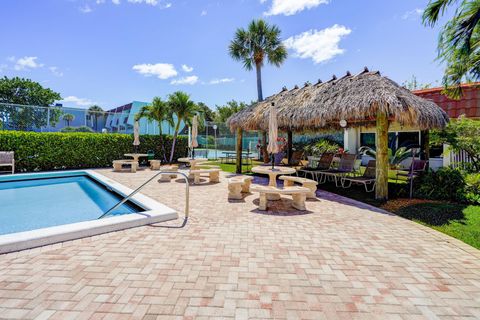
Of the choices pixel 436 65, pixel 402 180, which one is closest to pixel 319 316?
pixel 436 65

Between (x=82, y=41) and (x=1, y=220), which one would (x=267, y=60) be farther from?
(x=1, y=220)

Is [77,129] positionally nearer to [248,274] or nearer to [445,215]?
[248,274]

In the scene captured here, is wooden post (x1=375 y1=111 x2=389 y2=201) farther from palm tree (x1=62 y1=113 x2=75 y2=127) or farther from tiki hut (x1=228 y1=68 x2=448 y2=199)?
palm tree (x1=62 y1=113 x2=75 y2=127)

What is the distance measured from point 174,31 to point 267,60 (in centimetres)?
801

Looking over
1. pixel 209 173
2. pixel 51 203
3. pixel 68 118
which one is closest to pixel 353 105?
pixel 209 173

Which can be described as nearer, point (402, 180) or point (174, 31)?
point (402, 180)

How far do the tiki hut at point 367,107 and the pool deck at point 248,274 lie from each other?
3.16m

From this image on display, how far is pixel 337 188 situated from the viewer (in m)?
9.06

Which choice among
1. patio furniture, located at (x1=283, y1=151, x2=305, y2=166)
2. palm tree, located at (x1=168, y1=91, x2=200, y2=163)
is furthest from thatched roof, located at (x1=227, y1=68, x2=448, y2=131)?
palm tree, located at (x1=168, y1=91, x2=200, y2=163)

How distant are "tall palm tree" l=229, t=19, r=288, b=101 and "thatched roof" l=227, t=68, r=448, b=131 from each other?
845 cm

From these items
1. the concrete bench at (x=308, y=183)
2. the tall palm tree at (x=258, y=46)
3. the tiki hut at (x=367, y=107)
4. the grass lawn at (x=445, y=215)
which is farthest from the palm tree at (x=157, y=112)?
the grass lawn at (x=445, y=215)

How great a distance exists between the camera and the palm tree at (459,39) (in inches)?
241

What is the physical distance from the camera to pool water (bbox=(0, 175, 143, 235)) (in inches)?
230

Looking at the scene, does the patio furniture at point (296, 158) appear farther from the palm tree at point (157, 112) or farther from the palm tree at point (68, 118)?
the palm tree at point (68, 118)
